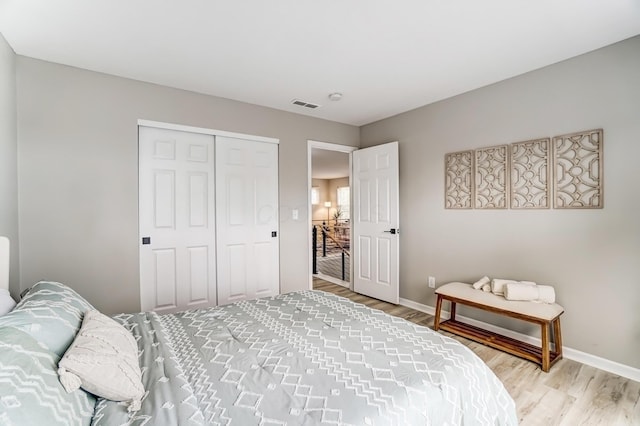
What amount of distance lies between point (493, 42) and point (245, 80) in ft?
6.88

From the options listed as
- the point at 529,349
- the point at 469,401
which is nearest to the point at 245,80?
the point at 469,401

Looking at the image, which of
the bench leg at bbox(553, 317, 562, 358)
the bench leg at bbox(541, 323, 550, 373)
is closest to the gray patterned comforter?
the bench leg at bbox(541, 323, 550, 373)

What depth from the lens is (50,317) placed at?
3.70 ft

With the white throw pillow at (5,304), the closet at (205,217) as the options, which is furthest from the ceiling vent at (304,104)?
the white throw pillow at (5,304)

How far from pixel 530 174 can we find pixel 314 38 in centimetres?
220

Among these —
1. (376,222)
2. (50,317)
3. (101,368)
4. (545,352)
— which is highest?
(376,222)

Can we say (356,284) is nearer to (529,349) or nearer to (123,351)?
(529,349)

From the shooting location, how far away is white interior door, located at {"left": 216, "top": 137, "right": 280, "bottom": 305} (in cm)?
333

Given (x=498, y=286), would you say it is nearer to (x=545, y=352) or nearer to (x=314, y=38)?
(x=545, y=352)

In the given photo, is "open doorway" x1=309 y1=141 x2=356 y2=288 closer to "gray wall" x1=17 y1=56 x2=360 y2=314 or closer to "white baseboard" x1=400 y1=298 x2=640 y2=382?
"white baseboard" x1=400 y1=298 x2=640 y2=382

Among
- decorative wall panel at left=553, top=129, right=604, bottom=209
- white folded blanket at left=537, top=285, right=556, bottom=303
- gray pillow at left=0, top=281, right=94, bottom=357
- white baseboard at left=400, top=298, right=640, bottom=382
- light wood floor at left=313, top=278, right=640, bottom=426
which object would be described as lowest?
light wood floor at left=313, top=278, right=640, bottom=426

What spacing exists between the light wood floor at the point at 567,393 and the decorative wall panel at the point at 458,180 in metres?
1.48

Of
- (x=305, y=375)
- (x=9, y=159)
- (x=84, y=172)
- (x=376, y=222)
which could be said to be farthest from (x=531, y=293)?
(x=9, y=159)

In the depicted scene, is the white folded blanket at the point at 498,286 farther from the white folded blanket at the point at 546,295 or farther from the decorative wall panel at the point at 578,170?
the decorative wall panel at the point at 578,170
